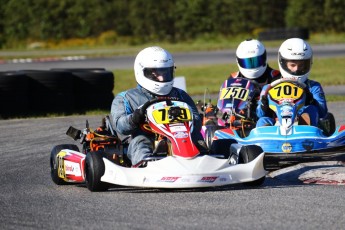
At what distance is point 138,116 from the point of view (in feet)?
25.6

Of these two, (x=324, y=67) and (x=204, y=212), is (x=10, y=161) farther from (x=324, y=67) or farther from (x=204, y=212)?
(x=324, y=67)

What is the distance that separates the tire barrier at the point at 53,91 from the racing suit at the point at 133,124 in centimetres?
652

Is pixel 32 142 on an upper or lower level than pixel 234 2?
upper

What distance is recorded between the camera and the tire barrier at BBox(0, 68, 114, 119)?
1463 centimetres

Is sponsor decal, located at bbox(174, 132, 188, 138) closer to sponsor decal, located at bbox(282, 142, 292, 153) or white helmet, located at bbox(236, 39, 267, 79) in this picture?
sponsor decal, located at bbox(282, 142, 292, 153)

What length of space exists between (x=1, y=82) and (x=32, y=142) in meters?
3.00

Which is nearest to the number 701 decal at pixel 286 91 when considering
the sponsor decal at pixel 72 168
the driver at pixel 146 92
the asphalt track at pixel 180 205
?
the asphalt track at pixel 180 205

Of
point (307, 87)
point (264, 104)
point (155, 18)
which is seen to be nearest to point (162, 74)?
point (264, 104)

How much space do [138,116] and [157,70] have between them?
0.63 meters

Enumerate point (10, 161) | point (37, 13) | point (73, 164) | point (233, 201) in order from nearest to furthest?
1. point (233, 201)
2. point (73, 164)
3. point (10, 161)
4. point (37, 13)

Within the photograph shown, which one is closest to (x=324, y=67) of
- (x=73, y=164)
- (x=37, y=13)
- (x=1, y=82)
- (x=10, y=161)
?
(x=1, y=82)

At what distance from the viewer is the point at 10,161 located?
393 inches

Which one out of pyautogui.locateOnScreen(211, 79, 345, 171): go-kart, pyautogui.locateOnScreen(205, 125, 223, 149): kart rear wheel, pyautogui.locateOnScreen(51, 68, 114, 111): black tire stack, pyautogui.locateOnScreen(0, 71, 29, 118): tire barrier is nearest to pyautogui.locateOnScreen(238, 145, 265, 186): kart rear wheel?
pyautogui.locateOnScreen(211, 79, 345, 171): go-kart

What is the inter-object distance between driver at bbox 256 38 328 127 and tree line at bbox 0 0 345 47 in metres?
34.4
